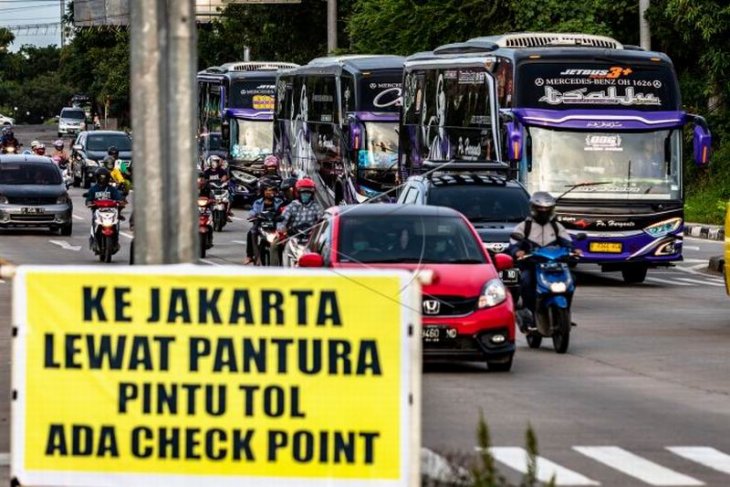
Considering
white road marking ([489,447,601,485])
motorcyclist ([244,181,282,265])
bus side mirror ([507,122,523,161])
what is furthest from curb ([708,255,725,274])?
white road marking ([489,447,601,485])

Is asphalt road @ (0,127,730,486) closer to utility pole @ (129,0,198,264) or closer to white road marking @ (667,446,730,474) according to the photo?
white road marking @ (667,446,730,474)

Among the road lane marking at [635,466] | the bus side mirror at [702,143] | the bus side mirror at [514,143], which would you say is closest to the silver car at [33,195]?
the bus side mirror at [514,143]

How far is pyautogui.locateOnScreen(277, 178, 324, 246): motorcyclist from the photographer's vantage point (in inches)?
1011

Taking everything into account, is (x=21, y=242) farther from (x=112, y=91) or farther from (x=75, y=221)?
(x=112, y=91)

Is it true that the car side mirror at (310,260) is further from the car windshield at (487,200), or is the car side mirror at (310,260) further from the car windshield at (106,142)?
the car windshield at (106,142)

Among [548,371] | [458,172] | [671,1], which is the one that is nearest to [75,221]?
[671,1]

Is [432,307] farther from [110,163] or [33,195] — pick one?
[33,195]

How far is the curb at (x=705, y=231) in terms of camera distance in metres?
41.6

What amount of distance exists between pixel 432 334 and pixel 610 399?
7.10ft

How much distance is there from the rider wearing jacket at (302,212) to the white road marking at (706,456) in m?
12.5

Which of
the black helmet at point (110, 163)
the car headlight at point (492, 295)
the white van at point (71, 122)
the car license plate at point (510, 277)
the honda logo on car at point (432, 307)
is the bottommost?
the white van at point (71, 122)

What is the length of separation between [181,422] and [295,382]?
55 cm

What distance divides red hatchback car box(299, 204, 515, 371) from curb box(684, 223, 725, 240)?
901 inches

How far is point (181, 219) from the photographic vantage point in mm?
9930
